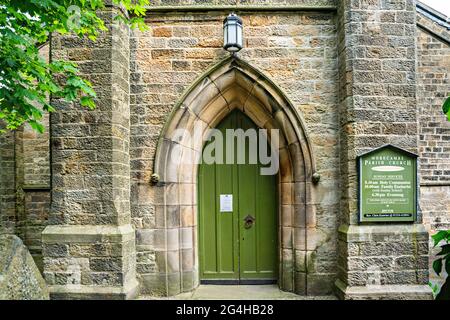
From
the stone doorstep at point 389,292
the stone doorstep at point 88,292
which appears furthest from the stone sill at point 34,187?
the stone doorstep at point 389,292

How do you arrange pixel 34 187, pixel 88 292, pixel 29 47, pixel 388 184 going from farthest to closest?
pixel 34 187 → pixel 388 184 → pixel 88 292 → pixel 29 47

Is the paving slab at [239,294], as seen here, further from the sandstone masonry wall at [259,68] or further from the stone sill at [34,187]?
the stone sill at [34,187]

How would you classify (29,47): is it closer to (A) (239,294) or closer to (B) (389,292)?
(A) (239,294)

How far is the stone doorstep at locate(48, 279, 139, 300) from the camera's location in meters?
3.73

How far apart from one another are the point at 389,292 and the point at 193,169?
2.74 metres

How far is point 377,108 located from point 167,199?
278 cm

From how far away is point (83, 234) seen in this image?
3.79m

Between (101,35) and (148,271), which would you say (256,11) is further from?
(148,271)

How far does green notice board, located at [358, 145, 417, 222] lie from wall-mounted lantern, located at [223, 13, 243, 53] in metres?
2.01

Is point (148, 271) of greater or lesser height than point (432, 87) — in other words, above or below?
below

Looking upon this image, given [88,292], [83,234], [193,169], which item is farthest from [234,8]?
[88,292]

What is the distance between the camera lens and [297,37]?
4.36 m

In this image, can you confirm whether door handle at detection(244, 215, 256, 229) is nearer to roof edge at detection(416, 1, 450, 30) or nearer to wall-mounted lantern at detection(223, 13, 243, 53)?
wall-mounted lantern at detection(223, 13, 243, 53)

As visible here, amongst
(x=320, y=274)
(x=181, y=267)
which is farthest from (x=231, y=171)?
(x=320, y=274)
